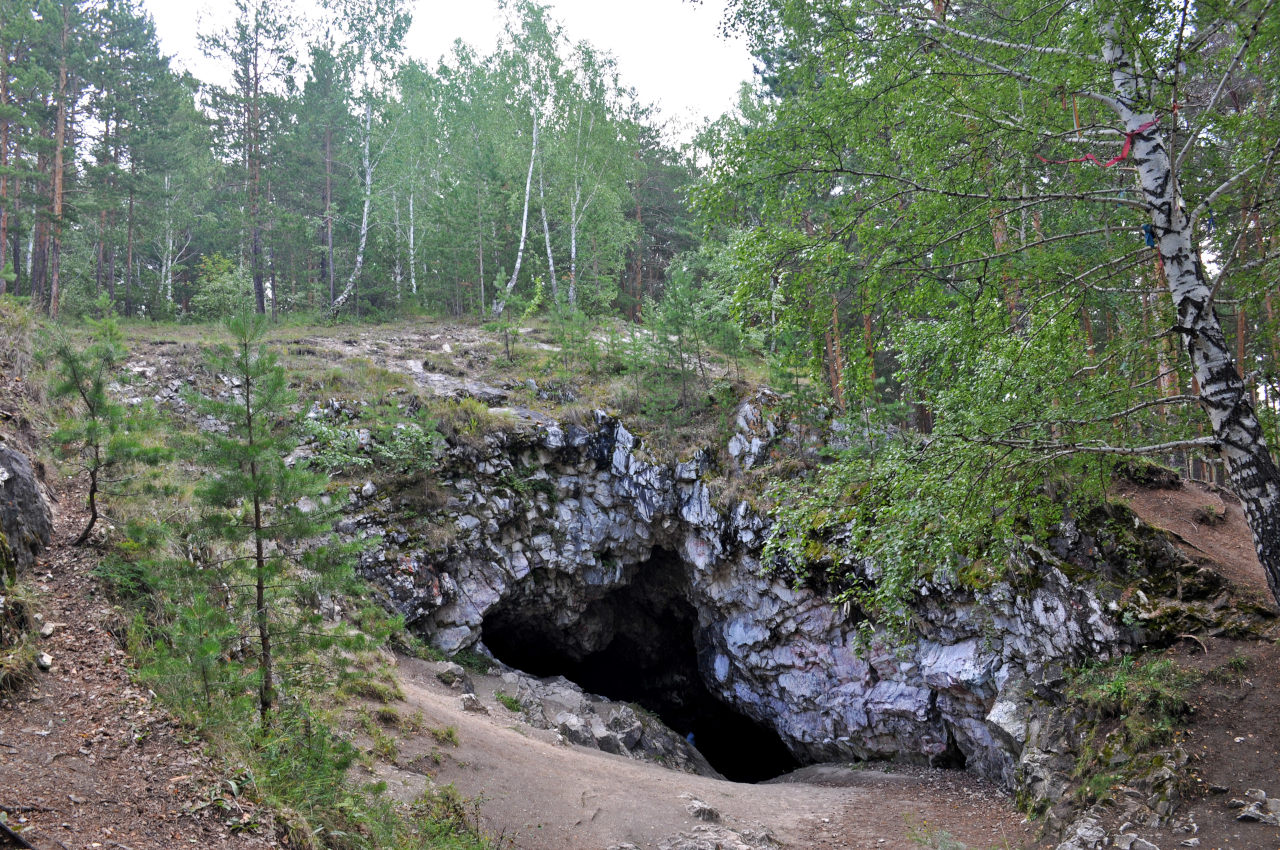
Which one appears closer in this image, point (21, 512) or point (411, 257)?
point (21, 512)

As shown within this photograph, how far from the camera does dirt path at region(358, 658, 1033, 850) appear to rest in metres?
7.09

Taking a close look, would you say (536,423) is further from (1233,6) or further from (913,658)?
(1233,6)

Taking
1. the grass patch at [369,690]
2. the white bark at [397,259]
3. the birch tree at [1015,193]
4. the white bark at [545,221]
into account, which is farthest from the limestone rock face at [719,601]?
the white bark at [397,259]

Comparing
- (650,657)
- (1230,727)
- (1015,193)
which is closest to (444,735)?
(1230,727)

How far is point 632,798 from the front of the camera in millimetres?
7992

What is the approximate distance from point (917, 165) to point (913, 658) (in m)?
8.42

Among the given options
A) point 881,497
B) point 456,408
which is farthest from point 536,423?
point 881,497

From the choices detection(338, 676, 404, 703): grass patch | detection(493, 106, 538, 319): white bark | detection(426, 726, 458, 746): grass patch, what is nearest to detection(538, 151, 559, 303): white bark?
detection(493, 106, 538, 319): white bark

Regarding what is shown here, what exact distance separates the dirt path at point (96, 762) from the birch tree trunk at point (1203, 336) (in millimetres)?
6823

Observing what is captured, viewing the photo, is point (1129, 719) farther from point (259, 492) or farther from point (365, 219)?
point (365, 219)

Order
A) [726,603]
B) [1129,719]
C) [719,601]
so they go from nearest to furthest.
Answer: [1129,719]
[726,603]
[719,601]

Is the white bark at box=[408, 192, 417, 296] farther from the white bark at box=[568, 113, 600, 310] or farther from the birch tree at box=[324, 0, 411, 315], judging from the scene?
the white bark at box=[568, 113, 600, 310]

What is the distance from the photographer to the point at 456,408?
14.4m

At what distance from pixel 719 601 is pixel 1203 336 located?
432 inches
